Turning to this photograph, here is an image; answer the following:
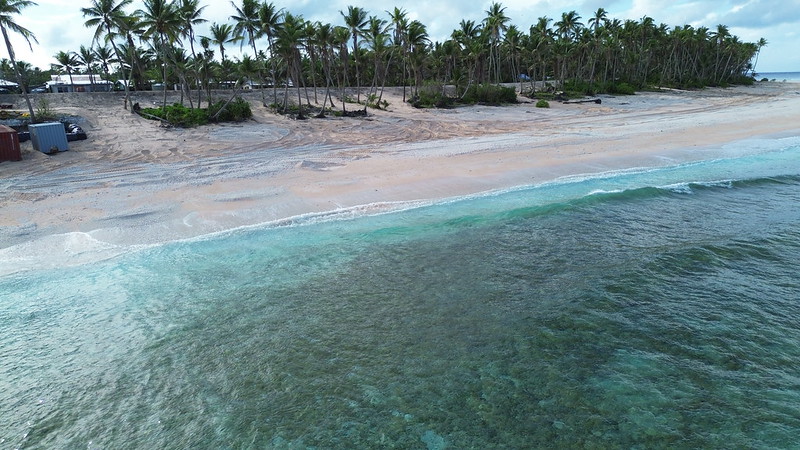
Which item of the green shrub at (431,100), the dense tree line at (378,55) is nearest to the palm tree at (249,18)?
the dense tree line at (378,55)

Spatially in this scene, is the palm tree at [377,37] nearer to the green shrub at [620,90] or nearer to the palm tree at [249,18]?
the palm tree at [249,18]

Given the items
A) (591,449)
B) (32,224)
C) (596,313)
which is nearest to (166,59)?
(32,224)

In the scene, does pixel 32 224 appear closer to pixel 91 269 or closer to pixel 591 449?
pixel 91 269

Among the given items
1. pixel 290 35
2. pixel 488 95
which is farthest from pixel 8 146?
pixel 488 95

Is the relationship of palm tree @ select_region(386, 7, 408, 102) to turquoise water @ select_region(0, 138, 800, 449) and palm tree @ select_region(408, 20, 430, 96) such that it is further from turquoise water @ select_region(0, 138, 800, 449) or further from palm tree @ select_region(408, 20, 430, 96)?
turquoise water @ select_region(0, 138, 800, 449)

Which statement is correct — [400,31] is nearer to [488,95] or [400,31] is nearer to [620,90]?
[488,95]

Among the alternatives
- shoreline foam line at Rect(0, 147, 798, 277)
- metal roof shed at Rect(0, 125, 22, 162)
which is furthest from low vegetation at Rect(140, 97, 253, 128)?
shoreline foam line at Rect(0, 147, 798, 277)

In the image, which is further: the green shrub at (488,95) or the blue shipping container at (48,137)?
the green shrub at (488,95)
